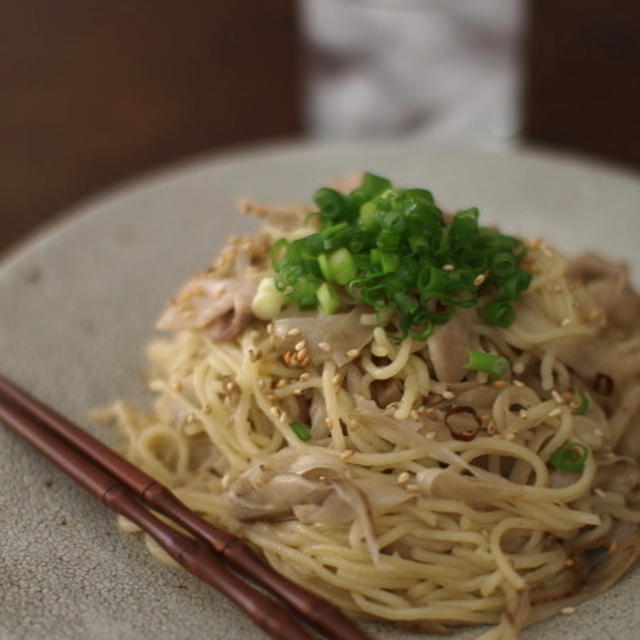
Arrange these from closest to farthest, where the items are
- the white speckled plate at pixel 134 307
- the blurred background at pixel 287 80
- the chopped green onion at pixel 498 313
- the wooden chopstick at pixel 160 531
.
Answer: the wooden chopstick at pixel 160 531
the white speckled plate at pixel 134 307
the chopped green onion at pixel 498 313
the blurred background at pixel 287 80

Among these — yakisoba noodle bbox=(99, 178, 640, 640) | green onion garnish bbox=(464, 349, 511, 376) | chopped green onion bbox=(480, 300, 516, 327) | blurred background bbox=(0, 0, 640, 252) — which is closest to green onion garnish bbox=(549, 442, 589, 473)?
yakisoba noodle bbox=(99, 178, 640, 640)

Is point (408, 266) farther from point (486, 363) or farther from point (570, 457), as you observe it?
point (570, 457)

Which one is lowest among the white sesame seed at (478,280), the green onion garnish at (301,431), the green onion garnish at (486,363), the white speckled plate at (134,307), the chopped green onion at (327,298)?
the white speckled plate at (134,307)

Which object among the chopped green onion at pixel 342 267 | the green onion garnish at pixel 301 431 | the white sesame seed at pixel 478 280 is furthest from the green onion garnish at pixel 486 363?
the green onion garnish at pixel 301 431

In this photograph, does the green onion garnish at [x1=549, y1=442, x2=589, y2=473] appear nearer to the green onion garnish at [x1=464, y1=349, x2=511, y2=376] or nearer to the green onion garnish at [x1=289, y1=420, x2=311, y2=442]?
the green onion garnish at [x1=464, y1=349, x2=511, y2=376]

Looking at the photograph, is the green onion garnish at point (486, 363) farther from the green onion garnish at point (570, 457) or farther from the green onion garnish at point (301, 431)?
the green onion garnish at point (301, 431)

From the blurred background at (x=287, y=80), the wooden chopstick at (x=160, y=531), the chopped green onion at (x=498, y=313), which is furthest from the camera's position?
the blurred background at (x=287, y=80)

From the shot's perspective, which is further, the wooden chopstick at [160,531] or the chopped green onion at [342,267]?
the chopped green onion at [342,267]

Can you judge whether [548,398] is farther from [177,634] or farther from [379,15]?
[379,15]
